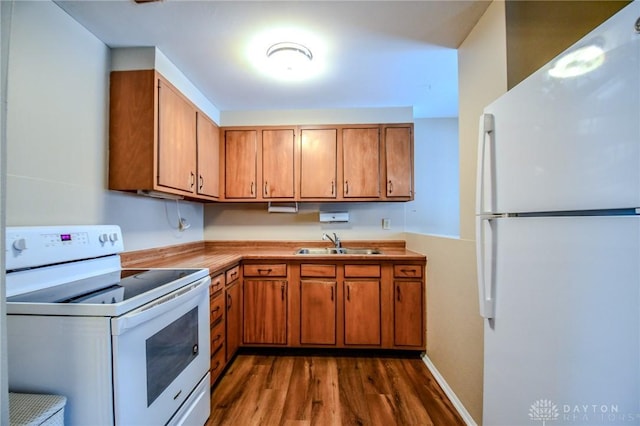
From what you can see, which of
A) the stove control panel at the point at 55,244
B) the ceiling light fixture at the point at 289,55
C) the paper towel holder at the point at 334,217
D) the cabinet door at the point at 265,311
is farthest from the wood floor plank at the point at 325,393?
the ceiling light fixture at the point at 289,55

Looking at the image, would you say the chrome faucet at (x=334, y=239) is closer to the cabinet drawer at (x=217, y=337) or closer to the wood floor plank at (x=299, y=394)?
the wood floor plank at (x=299, y=394)

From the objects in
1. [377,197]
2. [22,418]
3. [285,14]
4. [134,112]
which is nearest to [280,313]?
[377,197]

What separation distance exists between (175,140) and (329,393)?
7.22ft

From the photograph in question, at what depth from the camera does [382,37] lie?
5.32 feet

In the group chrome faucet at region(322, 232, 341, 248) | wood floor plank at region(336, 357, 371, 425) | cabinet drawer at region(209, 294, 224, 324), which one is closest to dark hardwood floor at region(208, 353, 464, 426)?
wood floor plank at region(336, 357, 371, 425)

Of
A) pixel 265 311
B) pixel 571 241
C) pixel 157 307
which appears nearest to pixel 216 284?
pixel 265 311

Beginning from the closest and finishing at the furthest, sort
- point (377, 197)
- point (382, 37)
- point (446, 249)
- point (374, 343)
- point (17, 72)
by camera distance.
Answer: point (17, 72)
point (382, 37)
point (446, 249)
point (374, 343)
point (377, 197)

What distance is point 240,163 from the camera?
2723 mm

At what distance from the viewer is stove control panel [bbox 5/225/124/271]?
104cm

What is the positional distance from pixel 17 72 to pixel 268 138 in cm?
177

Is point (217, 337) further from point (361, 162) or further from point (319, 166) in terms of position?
point (361, 162)

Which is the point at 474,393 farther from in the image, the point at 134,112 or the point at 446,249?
the point at 134,112

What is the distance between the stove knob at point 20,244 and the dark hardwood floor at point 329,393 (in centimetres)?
137

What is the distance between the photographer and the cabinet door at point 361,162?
104 inches
